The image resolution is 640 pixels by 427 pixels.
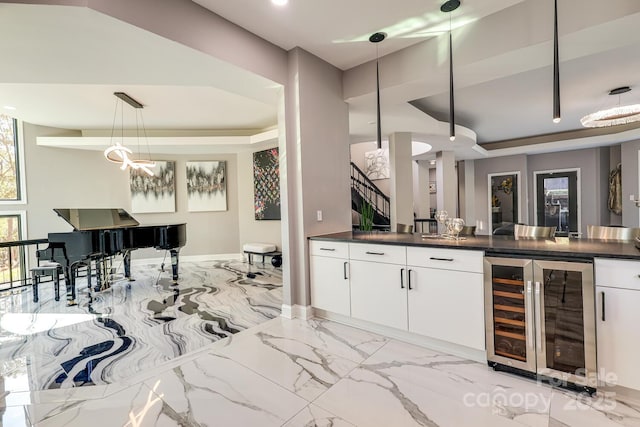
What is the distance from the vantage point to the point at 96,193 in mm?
6625

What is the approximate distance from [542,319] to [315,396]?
62.6 inches

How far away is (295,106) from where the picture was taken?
10.7 ft

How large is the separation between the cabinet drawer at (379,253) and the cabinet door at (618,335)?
1.28 metres

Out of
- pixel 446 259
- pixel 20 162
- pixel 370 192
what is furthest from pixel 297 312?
pixel 370 192

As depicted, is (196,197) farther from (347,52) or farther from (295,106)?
(347,52)

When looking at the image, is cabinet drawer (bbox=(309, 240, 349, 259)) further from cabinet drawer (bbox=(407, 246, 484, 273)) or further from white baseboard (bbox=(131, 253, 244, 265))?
white baseboard (bbox=(131, 253, 244, 265))

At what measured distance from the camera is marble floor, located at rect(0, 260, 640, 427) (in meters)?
1.72

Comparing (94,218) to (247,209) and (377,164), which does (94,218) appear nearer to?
(247,209)

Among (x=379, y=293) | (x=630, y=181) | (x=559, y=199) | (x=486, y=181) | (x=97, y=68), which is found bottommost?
(x=379, y=293)

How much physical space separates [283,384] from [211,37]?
2.84 metres

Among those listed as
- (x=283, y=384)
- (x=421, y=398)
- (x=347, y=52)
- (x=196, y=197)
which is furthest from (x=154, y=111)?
(x=421, y=398)

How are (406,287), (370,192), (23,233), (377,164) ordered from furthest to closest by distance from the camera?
(377,164) → (370,192) → (23,233) → (406,287)

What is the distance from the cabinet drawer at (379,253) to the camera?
261 centimetres

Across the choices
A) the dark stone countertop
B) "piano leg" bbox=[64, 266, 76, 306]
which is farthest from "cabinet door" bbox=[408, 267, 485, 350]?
"piano leg" bbox=[64, 266, 76, 306]
